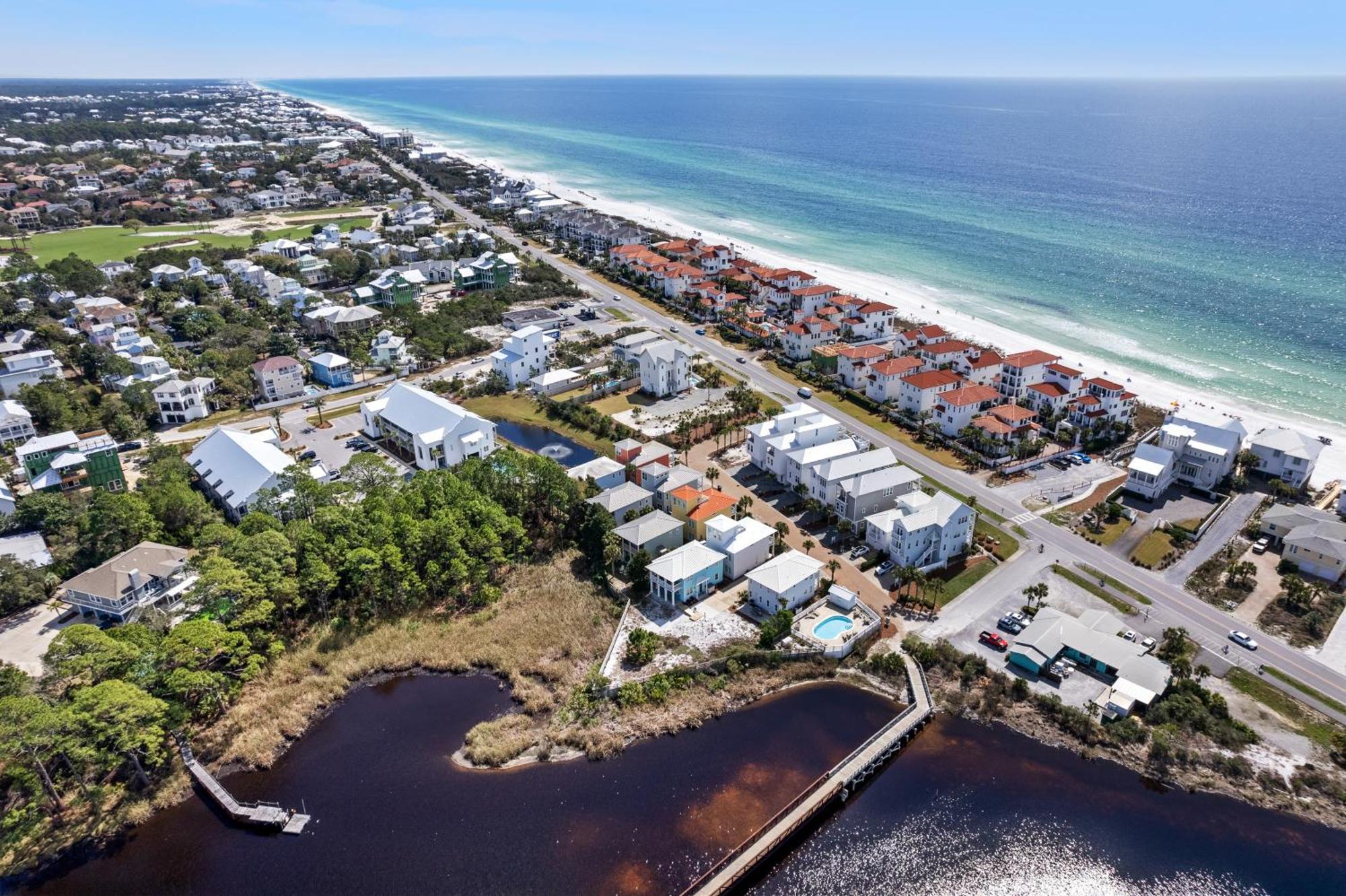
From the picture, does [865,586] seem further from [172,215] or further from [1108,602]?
[172,215]

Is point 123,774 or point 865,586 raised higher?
point 865,586

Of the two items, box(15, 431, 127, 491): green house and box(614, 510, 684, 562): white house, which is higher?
box(614, 510, 684, 562): white house

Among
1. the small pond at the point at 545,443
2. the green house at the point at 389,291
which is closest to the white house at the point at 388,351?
the green house at the point at 389,291

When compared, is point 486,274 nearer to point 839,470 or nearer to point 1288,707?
point 839,470

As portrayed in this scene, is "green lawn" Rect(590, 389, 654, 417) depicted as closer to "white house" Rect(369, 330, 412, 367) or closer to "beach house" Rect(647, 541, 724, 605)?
"white house" Rect(369, 330, 412, 367)

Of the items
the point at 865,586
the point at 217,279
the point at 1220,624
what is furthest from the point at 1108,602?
the point at 217,279

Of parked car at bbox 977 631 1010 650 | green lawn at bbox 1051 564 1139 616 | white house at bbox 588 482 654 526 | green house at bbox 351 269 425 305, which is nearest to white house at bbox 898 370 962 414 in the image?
green lawn at bbox 1051 564 1139 616

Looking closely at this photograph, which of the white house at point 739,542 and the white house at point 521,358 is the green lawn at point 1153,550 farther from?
the white house at point 521,358

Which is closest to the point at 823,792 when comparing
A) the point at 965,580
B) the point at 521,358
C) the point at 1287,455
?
the point at 965,580
